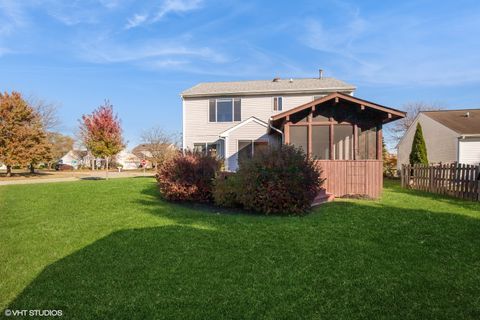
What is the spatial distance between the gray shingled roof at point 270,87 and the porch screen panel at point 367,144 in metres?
7.34

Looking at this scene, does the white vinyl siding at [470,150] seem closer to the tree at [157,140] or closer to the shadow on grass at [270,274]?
the shadow on grass at [270,274]

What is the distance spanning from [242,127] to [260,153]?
342 inches

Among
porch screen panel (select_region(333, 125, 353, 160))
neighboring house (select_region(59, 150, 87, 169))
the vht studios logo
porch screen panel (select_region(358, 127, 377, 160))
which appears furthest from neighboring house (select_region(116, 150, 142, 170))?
the vht studios logo

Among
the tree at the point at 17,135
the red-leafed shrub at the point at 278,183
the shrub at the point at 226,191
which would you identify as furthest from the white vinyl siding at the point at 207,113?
the tree at the point at 17,135

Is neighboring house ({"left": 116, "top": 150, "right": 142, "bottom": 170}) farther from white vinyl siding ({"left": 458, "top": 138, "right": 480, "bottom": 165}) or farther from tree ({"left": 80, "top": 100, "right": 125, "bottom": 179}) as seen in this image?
white vinyl siding ({"left": 458, "top": 138, "right": 480, "bottom": 165})

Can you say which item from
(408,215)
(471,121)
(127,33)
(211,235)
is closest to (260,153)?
(211,235)

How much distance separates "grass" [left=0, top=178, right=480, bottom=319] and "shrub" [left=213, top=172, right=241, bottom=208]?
139 centimetres

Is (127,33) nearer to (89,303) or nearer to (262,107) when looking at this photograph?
(262,107)

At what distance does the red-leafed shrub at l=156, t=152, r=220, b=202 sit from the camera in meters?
10.2

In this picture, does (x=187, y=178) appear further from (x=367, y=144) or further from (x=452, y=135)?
(x=452, y=135)

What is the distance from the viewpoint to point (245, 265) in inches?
174

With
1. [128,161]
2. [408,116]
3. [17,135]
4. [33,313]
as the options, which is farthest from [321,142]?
[128,161]

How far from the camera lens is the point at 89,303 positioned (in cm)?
334

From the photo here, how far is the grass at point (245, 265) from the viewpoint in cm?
324
